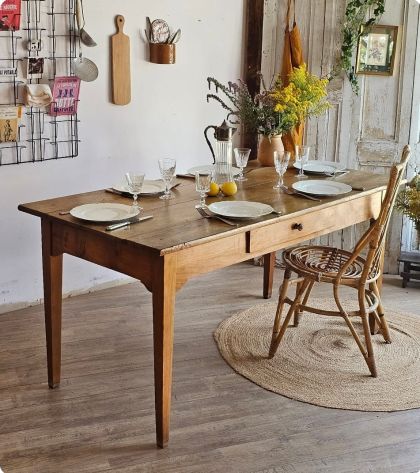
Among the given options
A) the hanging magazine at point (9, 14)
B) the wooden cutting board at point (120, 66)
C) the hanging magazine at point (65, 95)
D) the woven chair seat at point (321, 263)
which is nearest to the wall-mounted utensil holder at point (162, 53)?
the wooden cutting board at point (120, 66)

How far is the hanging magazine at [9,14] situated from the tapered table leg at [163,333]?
169 cm

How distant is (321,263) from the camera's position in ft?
11.7

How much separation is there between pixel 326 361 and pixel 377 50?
1927 millimetres

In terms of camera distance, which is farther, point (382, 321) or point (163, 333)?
point (382, 321)

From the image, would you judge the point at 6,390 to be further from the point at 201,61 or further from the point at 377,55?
the point at 377,55

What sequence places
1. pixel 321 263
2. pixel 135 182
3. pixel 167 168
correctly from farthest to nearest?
pixel 321 263 → pixel 167 168 → pixel 135 182

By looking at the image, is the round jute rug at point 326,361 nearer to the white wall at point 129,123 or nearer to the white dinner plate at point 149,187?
the white dinner plate at point 149,187

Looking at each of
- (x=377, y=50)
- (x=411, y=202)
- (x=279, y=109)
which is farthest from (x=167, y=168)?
(x=377, y=50)

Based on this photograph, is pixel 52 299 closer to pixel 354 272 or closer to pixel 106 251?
pixel 106 251

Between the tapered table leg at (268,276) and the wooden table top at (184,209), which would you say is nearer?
the wooden table top at (184,209)

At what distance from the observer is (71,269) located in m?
4.23

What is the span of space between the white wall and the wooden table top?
81 centimetres

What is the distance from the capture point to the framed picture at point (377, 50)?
4379 mm

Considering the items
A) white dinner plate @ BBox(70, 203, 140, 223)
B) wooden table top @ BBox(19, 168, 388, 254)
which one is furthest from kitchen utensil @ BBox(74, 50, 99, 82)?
white dinner plate @ BBox(70, 203, 140, 223)
